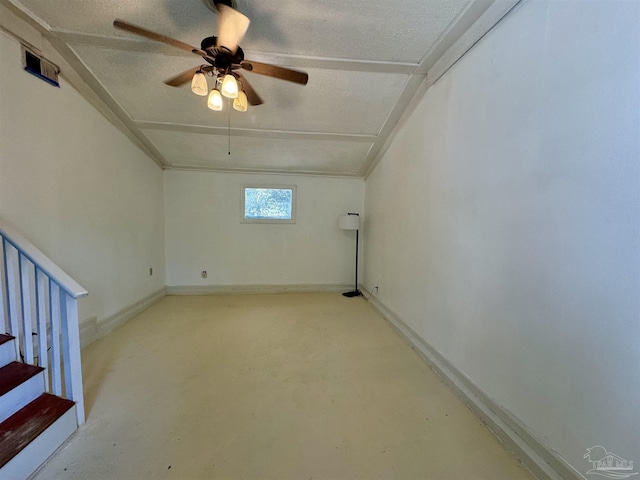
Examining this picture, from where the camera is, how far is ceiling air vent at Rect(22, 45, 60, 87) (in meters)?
1.77

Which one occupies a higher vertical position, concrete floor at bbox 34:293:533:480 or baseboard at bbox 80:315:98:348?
baseboard at bbox 80:315:98:348

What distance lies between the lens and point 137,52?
78.2 inches

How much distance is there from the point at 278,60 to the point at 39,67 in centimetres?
174

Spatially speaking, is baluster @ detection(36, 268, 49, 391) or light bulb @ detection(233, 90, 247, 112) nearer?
baluster @ detection(36, 268, 49, 391)

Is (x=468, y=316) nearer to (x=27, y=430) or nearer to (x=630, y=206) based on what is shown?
(x=630, y=206)

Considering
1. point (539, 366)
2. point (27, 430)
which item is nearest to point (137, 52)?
point (27, 430)

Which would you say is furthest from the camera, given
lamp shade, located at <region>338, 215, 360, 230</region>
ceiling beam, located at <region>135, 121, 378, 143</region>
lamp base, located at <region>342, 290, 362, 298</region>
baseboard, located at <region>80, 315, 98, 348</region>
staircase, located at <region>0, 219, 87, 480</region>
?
lamp base, located at <region>342, 290, 362, 298</region>

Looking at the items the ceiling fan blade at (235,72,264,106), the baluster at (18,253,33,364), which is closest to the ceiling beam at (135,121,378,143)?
the ceiling fan blade at (235,72,264,106)

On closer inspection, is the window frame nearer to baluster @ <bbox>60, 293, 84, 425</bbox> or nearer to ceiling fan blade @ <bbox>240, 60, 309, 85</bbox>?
ceiling fan blade @ <bbox>240, 60, 309, 85</bbox>

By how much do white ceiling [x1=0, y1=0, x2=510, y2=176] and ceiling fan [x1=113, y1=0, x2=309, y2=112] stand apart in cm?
29

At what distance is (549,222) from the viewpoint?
1182 millimetres

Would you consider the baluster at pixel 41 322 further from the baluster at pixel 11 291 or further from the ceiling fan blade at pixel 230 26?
the ceiling fan blade at pixel 230 26

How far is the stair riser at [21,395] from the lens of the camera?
1.20 metres

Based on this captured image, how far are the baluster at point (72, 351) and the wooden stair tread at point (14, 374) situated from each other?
145mm
